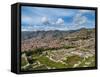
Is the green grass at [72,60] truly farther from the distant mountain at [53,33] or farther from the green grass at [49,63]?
the distant mountain at [53,33]

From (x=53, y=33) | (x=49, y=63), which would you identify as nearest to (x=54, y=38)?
(x=53, y=33)

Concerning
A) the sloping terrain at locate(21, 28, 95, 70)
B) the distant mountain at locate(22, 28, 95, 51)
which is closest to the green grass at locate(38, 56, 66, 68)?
the sloping terrain at locate(21, 28, 95, 70)

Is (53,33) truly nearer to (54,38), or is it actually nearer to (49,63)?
(54,38)

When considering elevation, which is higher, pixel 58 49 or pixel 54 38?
pixel 54 38

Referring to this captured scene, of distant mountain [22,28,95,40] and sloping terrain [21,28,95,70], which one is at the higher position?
distant mountain [22,28,95,40]

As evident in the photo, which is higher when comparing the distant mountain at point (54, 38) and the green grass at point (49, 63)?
the distant mountain at point (54, 38)

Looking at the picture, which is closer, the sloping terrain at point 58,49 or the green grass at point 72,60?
the sloping terrain at point 58,49

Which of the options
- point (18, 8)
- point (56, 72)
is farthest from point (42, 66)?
point (18, 8)

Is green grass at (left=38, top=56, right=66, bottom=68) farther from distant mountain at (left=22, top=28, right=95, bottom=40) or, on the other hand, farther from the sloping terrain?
distant mountain at (left=22, top=28, right=95, bottom=40)

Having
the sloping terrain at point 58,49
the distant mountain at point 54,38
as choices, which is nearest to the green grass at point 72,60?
the sloping terrain at point 58,49

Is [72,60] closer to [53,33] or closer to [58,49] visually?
[58,49]

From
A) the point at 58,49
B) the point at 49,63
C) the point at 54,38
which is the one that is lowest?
the point at 49,63

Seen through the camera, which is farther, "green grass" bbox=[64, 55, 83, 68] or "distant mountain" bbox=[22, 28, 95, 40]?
"green grass" bbox=[64, 55, 83, 68]
